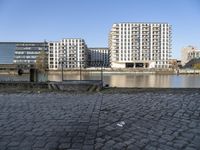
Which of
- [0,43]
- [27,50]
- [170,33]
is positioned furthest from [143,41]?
[0,43]

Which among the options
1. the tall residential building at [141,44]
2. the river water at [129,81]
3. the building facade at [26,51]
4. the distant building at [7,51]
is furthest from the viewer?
the distant building at [7,51]

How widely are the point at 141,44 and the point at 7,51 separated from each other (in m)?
93.6

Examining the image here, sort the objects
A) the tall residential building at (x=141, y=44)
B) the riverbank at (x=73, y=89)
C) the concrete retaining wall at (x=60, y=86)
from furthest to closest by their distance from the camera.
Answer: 1. the tall residential building at (x=141, y=44)
2. the concrete retaining wall at (x=60, y=86)
3. the riverbank at (x=73, y=89)

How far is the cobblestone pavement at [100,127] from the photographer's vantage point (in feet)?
14.9

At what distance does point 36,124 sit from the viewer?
591cm

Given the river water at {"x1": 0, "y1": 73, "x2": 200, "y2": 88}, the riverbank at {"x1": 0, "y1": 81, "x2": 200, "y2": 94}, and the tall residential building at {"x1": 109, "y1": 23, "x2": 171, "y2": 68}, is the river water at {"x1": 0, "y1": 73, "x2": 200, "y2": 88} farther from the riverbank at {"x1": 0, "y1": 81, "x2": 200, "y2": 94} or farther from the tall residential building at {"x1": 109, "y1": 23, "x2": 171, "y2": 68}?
the tall residential building at {"x1": 109, "y1": 23, "x2": 171, "y2": 68}

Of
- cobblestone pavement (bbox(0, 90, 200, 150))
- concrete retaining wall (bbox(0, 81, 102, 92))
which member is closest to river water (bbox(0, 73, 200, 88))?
concrete retaining wall (bbox(0, 81, 102, 92))

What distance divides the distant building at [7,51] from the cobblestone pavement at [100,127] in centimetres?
17270

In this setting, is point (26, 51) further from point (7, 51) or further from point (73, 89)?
point (73, 89)

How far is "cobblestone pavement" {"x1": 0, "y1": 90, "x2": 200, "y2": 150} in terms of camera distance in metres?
4.54

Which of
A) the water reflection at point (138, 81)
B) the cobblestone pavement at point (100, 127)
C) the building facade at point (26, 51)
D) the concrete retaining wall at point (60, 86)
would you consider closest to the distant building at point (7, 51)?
the building facade at point (26, 51)

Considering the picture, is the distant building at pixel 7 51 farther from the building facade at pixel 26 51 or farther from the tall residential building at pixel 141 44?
the tall residential building at pixel 141 44

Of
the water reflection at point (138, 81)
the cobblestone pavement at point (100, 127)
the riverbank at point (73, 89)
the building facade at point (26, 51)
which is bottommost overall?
the water reflection at point (138, 81)

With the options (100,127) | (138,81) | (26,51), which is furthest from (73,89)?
(26,51)
